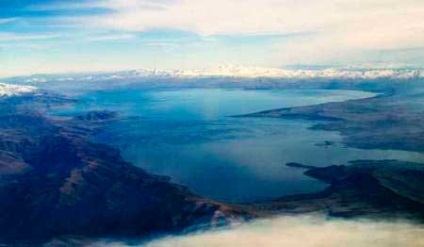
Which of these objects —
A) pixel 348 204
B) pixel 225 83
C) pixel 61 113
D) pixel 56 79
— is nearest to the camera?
pixel 348 204

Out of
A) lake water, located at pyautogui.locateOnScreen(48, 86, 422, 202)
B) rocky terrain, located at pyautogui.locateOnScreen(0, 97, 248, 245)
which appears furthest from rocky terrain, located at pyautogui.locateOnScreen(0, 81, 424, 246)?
lake water, located at pyautogui.locateOnScreen(48, 86, 422, 202)

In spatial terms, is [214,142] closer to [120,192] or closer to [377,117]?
[377,117]

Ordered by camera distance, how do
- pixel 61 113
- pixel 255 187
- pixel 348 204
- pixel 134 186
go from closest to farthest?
1. pixel 348 204
2. pixel 134 186
3. pixel 255 187
4. pixel 61 113

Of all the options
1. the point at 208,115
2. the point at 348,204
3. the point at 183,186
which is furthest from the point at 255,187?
the point at 208,115

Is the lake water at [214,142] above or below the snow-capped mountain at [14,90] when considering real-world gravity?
below

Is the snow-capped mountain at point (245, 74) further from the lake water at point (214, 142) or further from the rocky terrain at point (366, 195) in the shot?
the rocky terrain at point (366, 195)

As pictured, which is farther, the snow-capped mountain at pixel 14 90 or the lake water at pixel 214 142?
the snow-capped mountain at pixel 14 90

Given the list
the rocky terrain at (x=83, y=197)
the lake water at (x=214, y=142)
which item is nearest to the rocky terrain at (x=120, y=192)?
the rocky terrain at (x=83, y=197)

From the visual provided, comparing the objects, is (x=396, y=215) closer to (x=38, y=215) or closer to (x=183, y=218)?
(x=183, y=218)

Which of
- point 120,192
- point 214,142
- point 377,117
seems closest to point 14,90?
point 214,142
